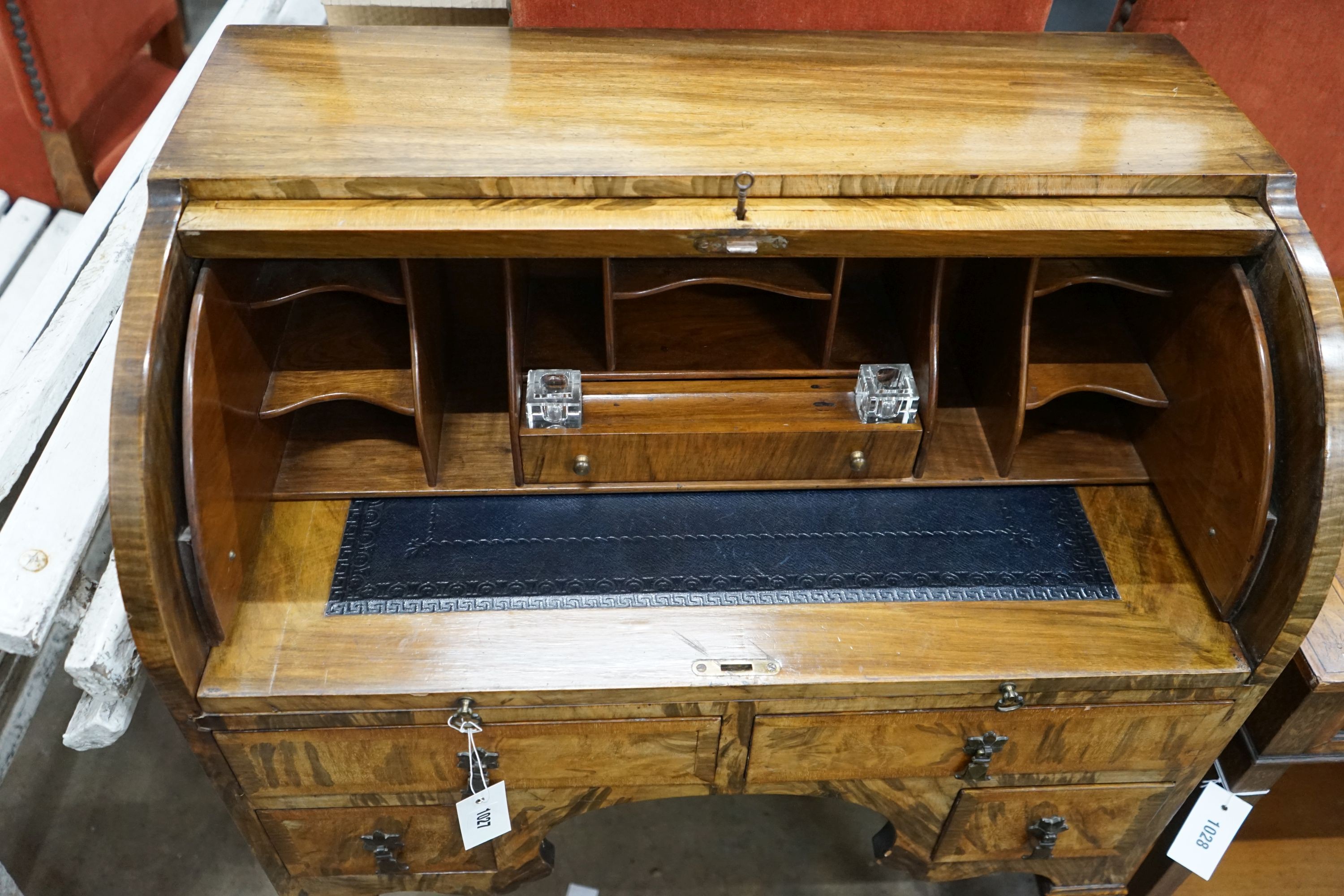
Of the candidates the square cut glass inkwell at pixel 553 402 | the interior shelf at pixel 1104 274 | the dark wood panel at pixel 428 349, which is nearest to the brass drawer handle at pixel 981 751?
the interior shelf at pixel 1104 274

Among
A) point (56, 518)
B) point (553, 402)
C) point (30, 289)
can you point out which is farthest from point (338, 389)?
point (30, 289)

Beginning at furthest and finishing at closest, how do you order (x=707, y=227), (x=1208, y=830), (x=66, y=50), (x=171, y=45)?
1. (x=171, y=45)
2. (x=66, y=50)
3. (x=1208, y=830)
4. (x=707, y=227)

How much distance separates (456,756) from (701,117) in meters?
0.97

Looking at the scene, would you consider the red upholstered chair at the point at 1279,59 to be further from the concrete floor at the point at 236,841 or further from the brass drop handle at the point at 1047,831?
the concrete floor at the point at 236,841

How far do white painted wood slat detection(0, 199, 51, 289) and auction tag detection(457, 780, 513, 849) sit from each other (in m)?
1.86

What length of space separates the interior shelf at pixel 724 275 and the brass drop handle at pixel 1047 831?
37.4 inches

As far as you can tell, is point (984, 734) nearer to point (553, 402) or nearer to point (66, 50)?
point (553, 402)

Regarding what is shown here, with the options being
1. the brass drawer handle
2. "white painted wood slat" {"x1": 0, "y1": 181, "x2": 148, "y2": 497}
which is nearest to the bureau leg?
the brass drawer handle

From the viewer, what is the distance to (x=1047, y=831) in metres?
1.72

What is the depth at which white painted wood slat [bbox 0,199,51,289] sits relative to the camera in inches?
99.6

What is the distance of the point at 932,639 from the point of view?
1.45m

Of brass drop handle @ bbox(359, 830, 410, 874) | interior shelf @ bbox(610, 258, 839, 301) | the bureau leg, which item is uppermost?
Result: interior shelf @ bbox(610, 258, 839, 301)

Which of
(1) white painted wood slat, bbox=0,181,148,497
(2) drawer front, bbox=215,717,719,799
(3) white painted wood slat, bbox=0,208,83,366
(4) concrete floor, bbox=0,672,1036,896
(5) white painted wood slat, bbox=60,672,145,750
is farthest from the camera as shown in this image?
(4) concrete floor, bbox=0,672,1036,896

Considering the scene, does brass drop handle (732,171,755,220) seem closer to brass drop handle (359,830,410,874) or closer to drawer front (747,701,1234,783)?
drawer front (747,701,1234,783)
